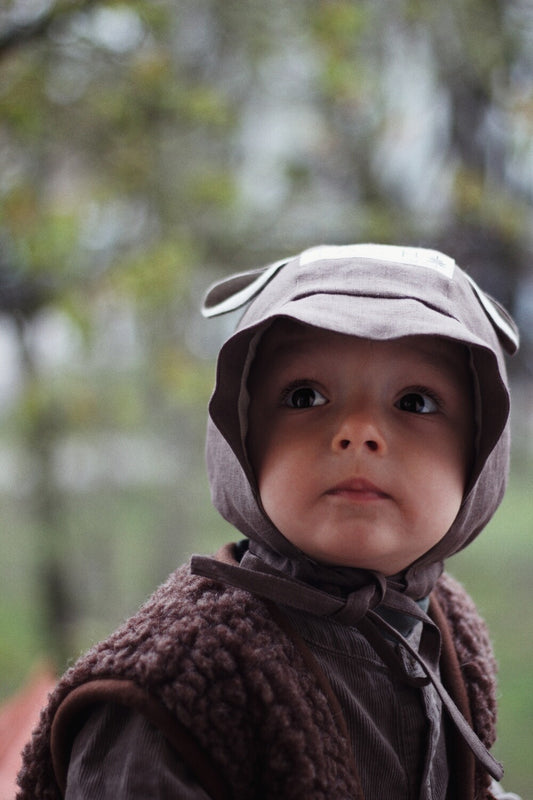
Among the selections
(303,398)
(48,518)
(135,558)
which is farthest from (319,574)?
(135,558)

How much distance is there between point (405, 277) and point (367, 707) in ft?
1.26

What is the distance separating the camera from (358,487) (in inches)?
27.4

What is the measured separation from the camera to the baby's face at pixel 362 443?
70cm

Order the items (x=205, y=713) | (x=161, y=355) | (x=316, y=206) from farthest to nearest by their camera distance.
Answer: (x=316, y=206) → (x=161, y=355) → (x=205, y=713)

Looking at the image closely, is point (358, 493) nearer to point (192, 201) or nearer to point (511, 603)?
point (192, 201)

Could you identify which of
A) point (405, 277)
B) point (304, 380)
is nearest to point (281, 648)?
point (304, 380)

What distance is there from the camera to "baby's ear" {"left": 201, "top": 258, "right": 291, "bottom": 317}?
0.84 meters

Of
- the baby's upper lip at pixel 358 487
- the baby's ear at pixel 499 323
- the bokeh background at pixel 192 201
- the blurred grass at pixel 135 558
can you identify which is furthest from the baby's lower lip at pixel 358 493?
the blurred grass at pixel 135 558

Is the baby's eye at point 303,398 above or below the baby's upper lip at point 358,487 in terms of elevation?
above

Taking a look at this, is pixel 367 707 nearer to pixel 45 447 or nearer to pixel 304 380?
pixel 304 380

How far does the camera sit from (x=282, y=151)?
7.24ft

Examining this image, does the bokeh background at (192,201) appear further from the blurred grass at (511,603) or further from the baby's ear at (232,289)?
the baby's ear at (232,289)

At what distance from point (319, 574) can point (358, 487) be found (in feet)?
0.34

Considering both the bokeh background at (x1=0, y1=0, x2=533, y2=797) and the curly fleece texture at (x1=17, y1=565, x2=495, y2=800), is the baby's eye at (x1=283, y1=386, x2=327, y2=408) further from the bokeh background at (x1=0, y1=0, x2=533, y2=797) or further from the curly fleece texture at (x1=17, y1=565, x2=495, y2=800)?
the bokeh background at (x1=0, y1=0, x2=533, y2=797)
